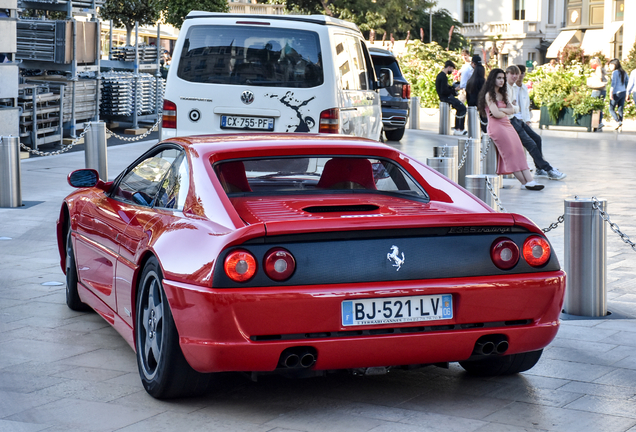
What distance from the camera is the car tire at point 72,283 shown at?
20.6 feet

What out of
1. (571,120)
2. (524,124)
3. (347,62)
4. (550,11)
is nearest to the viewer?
(347,62)

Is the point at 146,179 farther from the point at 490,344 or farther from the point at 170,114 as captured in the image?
the point at 170,114

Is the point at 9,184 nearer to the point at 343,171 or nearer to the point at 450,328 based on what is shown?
the point at 343,171

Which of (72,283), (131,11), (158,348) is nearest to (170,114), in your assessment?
(72,283)

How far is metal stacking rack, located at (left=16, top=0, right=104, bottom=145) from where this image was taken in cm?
1842

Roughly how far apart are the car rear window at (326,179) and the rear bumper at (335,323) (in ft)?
2.66

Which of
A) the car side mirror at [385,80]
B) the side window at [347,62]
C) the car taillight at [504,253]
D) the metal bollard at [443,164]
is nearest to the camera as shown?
the car taillight at [504,253]

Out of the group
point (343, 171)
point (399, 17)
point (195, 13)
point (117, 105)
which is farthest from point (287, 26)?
point (399, 17)

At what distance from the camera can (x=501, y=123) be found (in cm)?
1279

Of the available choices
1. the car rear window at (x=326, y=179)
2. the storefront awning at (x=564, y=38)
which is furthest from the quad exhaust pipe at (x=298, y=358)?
the storefront awning at (x=564, y=38)

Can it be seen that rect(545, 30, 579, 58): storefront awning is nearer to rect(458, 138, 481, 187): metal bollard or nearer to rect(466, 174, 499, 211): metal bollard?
rect(458, 138, 481, 187): metal bollard

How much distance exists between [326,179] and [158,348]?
1.31 meters

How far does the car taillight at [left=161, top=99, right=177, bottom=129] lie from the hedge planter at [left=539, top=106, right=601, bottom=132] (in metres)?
14.3

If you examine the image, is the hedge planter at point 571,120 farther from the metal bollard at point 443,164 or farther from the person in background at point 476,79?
the metal bollard at point 443,164
